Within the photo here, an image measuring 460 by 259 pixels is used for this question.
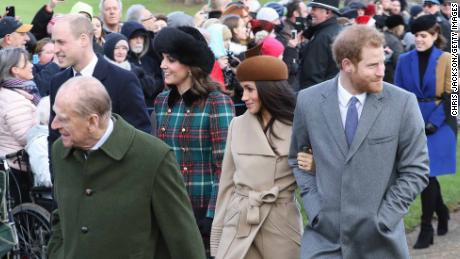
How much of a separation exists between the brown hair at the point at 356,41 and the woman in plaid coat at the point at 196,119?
1.26m

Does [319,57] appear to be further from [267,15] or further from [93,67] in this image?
[93,67]

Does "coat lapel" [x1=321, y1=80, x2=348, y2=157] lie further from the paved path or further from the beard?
the paved path

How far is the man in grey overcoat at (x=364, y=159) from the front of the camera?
18.8 feet

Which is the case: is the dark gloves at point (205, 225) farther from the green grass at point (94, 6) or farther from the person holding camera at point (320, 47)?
the green grass at point (94, 6)

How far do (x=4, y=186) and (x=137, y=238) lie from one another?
3760 millimetres

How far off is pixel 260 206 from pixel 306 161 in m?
0.52

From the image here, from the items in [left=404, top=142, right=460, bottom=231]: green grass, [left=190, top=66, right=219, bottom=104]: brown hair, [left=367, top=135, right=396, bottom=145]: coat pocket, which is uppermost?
[left=367, top=135, right=396, bottom=145]: coat pocket

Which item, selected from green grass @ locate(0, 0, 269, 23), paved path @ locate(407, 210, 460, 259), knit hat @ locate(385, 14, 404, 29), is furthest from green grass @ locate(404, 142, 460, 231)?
green grass @ locate(0, 0, 269, 23)

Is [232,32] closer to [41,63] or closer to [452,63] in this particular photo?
[41,63]

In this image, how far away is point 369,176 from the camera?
18.8 ft

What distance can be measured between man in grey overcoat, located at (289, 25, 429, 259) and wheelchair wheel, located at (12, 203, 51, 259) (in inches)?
151

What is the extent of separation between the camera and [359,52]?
5770mm

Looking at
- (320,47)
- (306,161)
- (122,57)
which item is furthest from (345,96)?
(320,47)

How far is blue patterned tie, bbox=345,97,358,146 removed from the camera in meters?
5.82
